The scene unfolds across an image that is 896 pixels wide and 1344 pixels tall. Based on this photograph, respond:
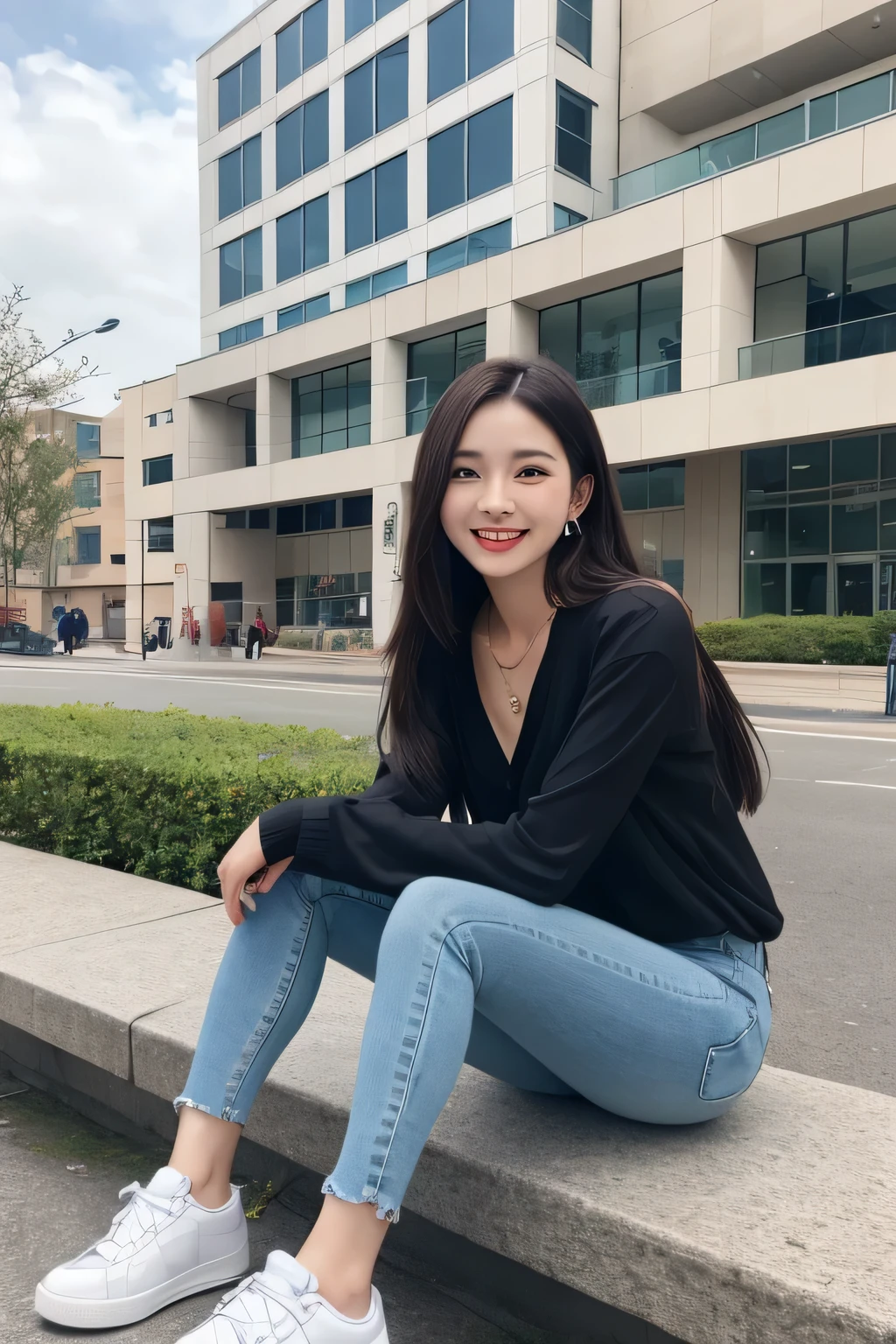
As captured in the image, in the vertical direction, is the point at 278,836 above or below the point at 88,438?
below

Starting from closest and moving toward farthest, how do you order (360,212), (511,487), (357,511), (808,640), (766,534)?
(511,487) < (808,640) < (766,534) < (360,212) < (357,511)

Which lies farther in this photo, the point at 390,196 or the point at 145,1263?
the point at 390,196

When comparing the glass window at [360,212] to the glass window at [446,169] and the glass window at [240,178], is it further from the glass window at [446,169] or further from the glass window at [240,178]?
the glass window at [240,178]

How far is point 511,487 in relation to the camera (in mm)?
2191

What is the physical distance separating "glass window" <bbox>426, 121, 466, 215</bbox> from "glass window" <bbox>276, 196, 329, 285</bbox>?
15.8 feet


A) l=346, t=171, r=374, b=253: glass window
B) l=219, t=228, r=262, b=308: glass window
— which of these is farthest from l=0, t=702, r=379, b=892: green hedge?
l=219, t=228, r=262, b=308: glass window

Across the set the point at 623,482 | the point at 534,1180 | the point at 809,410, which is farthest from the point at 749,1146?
the point at 623,482

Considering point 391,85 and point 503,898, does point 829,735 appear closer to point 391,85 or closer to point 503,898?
point 503,898

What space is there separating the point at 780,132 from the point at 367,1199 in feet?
82.2

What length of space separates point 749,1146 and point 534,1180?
0.41 m

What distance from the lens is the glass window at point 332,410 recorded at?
33.1 m

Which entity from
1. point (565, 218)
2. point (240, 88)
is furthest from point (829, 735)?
point (240, 88)

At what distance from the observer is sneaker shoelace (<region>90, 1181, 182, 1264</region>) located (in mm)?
1895

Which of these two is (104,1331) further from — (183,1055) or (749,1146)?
(749,1146)
